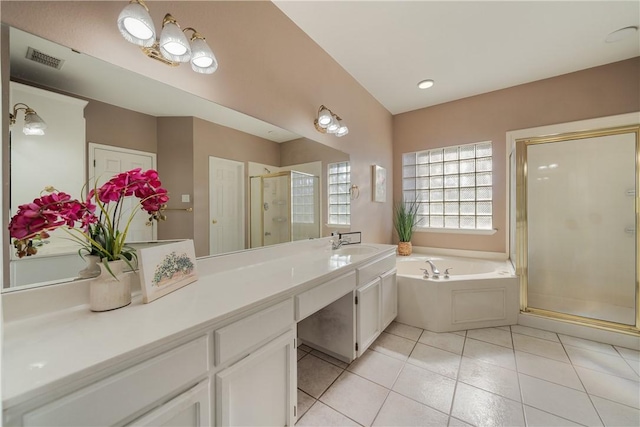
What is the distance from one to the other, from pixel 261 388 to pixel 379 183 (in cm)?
250

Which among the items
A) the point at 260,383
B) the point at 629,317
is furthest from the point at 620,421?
the point at 260,383

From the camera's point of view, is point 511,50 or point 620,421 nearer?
point 620,421

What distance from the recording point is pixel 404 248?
3227mm

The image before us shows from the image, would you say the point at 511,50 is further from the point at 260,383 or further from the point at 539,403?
the point at 260,383

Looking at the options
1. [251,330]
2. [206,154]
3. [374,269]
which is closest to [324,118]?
[206,154]

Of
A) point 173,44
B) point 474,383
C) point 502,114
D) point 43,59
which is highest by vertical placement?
point 502,114

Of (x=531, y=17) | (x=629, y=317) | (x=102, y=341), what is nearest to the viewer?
(x=102, y=341)

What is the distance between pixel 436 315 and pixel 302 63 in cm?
246

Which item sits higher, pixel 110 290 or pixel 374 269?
pixel 110 290

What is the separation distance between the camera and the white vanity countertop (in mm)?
507

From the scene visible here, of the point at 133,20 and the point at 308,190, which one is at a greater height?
the point at 133,20

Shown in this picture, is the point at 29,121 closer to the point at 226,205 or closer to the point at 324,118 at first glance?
the point at 226,205

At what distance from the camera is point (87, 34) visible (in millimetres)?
884

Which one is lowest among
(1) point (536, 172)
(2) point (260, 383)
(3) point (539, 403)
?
(3) point (539, 403)
